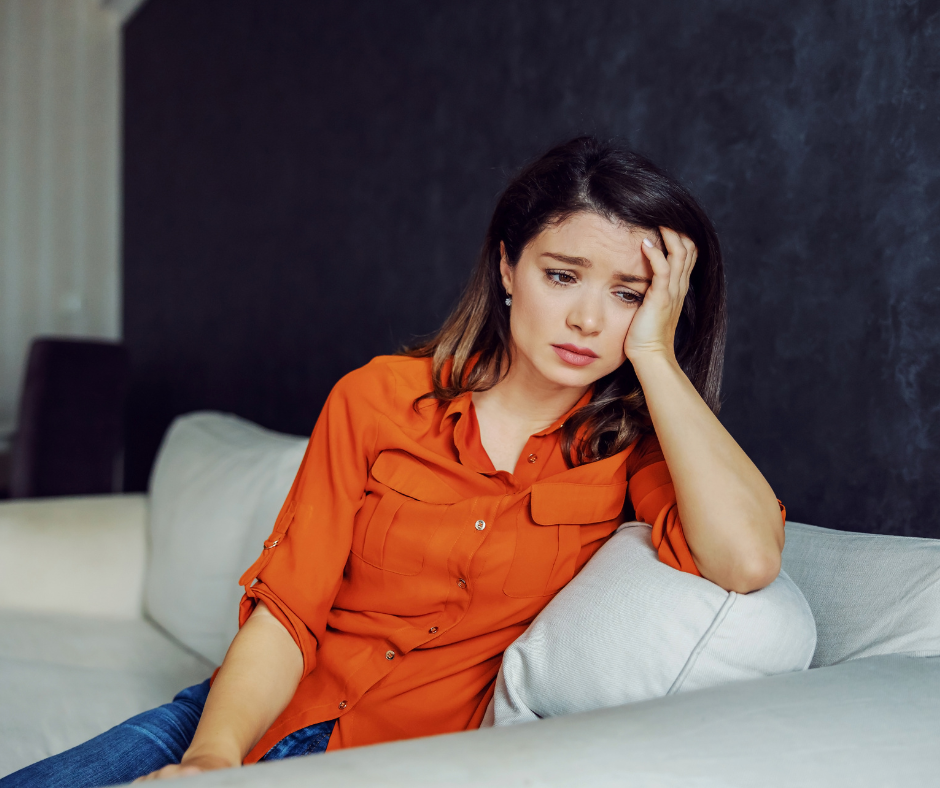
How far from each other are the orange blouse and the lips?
140 mm

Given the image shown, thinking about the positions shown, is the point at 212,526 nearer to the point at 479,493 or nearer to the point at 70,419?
the point at 479,493

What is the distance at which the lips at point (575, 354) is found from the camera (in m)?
1.04

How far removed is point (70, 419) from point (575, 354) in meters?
2.74

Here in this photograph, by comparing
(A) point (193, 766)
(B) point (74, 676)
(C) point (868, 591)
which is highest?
(C) point (868, 591)

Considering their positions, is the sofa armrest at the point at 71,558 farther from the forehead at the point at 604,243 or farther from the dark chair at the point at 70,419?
the forehead at the point at 604,243

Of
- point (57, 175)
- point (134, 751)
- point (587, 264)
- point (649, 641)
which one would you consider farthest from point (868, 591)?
point (57, 175)

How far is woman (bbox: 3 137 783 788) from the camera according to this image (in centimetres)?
97

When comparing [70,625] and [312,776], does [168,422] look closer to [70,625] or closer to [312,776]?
[70,625]

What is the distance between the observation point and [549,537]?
104 centimetres

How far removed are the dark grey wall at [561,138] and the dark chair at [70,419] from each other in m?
0.34

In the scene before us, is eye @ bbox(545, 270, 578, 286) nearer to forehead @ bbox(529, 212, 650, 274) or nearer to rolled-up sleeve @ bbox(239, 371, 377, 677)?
forehead @ bbox(529, 212, 650, 274)

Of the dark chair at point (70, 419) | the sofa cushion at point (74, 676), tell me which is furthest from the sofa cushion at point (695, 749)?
the dark chair at point (70, 419)

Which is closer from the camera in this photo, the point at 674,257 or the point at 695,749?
the point at 695,749

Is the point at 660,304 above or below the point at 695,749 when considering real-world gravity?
above
